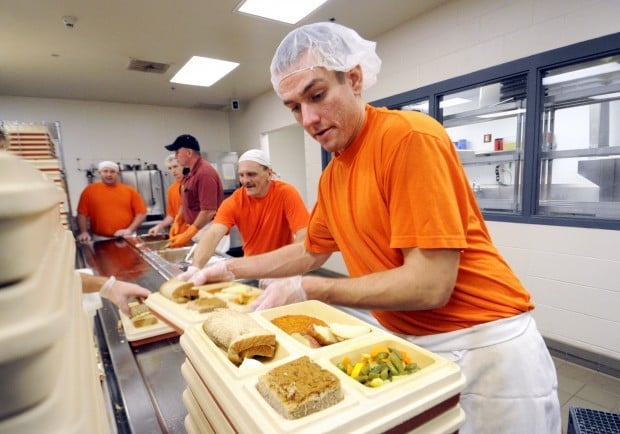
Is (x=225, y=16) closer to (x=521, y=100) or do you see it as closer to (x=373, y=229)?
(x=521, y=100)

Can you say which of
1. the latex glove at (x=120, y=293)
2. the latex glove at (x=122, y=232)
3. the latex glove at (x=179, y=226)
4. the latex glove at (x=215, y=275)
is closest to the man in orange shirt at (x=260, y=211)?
the latex glove at (x=215, y=275)

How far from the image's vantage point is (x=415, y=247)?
0.92m

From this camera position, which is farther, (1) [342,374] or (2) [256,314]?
(2) [256,314]

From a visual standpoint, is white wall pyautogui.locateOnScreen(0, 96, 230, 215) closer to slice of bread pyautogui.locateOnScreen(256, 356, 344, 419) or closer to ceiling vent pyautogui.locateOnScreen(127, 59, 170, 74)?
ceiling vent pyautogui.locateOnScreen(127, 59, 170, 74)

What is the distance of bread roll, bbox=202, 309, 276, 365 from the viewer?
0.72 metres

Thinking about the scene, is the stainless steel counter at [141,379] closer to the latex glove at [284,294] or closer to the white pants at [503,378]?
the latex glove at [284,294]

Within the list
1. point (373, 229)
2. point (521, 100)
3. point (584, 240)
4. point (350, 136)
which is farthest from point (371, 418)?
point (521, 100)

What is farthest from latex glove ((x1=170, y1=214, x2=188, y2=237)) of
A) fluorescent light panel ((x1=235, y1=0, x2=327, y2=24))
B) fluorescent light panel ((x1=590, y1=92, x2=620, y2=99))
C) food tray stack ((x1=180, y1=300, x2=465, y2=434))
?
fluorescent light panel ((x1=590, y1=92, x2=620, y2=99))

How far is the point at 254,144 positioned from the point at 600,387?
652cm

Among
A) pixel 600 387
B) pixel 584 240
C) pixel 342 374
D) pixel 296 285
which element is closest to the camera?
pixel 342 374

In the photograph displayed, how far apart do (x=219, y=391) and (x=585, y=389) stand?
309cm

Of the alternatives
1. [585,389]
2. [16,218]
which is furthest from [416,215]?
[585,389]

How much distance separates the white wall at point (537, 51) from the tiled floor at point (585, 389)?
0.20 m

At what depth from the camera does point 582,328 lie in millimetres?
2791
